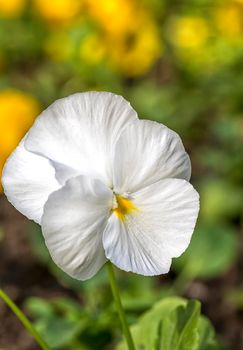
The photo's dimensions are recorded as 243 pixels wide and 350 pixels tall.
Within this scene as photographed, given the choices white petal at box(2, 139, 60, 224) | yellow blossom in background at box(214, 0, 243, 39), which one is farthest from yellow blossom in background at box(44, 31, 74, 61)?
white petal at box(2, 139, 60, 224)

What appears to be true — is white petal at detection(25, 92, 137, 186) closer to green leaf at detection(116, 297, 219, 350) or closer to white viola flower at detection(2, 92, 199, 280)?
white viola flower at detection(2, 92, 199, 280)

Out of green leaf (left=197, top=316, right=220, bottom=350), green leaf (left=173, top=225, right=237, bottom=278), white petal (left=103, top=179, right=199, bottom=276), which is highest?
white petal (left=103, top=179, right=199, bottom=276)

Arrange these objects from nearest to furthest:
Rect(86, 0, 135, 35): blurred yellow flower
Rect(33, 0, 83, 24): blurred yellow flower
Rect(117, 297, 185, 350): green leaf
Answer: Rect(117, 297, 185, 350): green leaf, Rect(86, 0, 135, 35): blurred yellow flower, Rect(33, 0, 83, 24): blurred yellow flower

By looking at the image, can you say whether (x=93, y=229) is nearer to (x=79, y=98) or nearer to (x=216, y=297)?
(x=79, y=98)

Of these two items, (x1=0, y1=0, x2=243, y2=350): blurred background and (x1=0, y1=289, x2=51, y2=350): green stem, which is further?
(x1=0, y1=0, x2=243, y2=350): blurred background

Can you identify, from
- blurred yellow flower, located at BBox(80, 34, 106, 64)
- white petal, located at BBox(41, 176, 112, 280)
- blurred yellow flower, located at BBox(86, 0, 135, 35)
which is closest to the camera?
white petal, located at BBox(41, 176, 112, 280)

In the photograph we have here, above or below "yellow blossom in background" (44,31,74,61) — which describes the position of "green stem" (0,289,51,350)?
above
